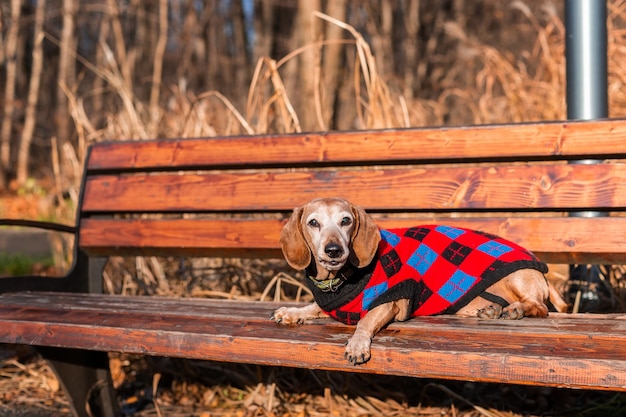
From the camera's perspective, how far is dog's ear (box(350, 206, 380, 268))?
9.47ft

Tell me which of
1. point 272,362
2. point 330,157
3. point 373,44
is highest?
point 373,44

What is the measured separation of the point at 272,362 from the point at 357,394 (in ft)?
3.81

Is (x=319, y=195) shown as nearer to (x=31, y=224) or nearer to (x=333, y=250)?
(x=333, y=250)

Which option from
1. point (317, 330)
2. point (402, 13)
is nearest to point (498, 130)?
point (317, 330)

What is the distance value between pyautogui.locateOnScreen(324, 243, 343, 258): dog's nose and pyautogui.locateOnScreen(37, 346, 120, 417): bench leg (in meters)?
1.48

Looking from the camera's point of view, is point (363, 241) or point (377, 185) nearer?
point (363, 241)

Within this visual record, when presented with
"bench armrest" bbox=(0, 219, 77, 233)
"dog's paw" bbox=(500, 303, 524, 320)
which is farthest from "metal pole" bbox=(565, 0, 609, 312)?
"bench armrest" bbox=(0, 219, 77, 233)

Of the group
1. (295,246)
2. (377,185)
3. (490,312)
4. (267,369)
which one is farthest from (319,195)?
(490,312)

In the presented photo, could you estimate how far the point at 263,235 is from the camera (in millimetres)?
3744

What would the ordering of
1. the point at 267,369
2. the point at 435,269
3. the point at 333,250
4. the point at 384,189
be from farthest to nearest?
the point at 267,369, the point at 384,189, the point at 435,269, the point at 333,250

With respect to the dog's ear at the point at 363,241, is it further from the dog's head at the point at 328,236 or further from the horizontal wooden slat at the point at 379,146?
the horizontal wooden slat at the point at 379,146

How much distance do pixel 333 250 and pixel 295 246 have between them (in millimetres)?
251

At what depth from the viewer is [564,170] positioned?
3.33 meters

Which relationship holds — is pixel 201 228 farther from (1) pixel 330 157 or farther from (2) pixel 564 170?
(2) pixel 564 170
